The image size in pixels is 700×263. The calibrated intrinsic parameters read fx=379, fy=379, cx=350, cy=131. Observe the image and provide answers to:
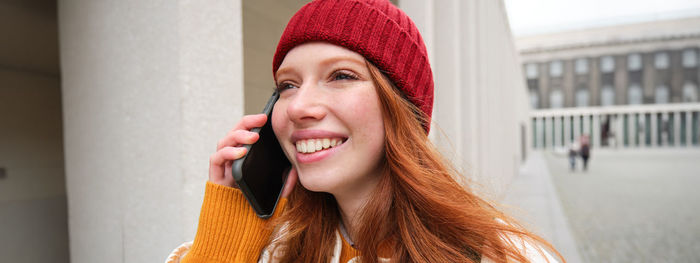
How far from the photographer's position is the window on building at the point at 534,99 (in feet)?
145

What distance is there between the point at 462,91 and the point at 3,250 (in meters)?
5.31

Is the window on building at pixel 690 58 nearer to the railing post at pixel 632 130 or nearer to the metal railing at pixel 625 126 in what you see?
the metal railing at pixel 625 126

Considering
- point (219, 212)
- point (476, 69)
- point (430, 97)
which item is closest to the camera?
point (219, 212)

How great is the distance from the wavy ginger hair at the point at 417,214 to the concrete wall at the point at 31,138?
215cm

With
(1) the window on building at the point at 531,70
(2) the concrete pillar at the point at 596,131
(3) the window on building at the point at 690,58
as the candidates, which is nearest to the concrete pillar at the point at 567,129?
(2) the concrete pillar at the point at 596,131

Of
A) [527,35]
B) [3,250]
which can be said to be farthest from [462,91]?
[527,35]

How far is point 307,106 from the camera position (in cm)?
121

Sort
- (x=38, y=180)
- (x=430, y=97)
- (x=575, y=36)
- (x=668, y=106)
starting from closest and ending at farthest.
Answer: (x=430, y=97) < (x=38, y=180) < (x=668, y=106) < (x=575, y=36)

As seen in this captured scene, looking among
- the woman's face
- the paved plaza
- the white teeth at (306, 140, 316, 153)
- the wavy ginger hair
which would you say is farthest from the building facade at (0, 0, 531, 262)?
the paved plaza

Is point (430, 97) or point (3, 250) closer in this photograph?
point (430, 97)

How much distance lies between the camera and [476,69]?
246 inches

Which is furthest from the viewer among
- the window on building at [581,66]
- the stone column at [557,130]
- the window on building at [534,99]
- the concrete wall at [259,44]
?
the window on building at [534,99]

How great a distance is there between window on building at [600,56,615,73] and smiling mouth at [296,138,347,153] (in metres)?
49.8

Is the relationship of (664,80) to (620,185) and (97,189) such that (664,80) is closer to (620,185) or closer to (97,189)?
(620,185)
